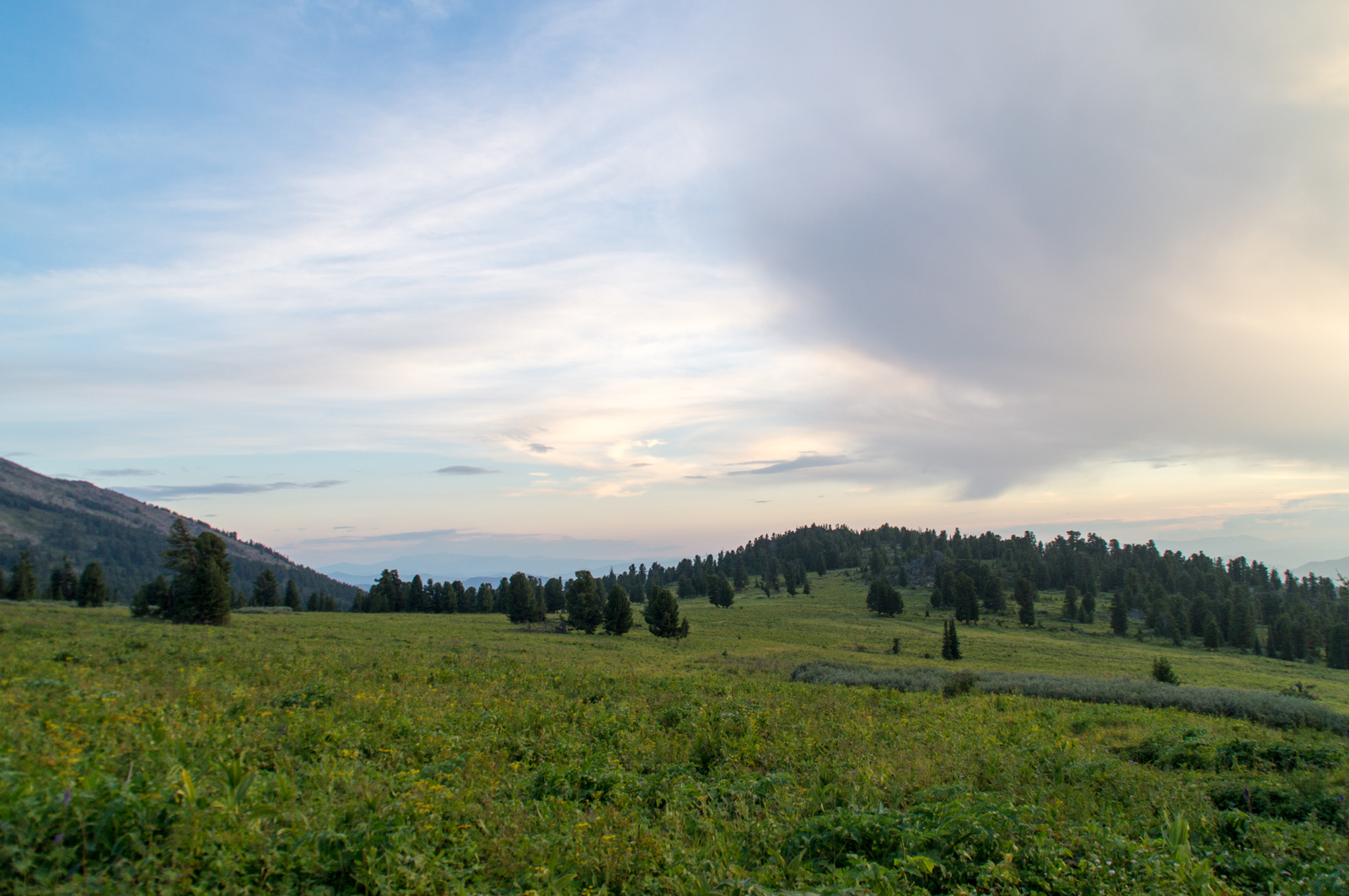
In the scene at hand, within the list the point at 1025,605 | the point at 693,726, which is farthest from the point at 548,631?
the point at 1025,605

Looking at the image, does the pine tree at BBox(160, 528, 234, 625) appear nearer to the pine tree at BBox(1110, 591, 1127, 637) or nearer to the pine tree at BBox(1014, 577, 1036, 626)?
the pine tree at BBox(1014, 577, 1036, 626)

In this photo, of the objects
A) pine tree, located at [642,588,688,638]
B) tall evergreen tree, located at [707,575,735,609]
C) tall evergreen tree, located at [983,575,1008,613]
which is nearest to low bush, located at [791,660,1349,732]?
pine tree, located at [642,588,688,638]

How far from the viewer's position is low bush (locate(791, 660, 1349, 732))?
60.3 feet

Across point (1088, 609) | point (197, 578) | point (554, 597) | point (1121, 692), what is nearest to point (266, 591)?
point (554, 597)

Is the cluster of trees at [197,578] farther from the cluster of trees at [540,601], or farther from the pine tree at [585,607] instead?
the cluster of trees at [540,601]

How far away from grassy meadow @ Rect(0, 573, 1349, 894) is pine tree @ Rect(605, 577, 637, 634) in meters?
54.1

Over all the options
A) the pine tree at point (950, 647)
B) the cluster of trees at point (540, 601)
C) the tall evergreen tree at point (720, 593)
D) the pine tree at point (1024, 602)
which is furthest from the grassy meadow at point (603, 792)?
the tall evergreen tree at point (720, 593)

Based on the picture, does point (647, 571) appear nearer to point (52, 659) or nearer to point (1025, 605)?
point (1025, 605)

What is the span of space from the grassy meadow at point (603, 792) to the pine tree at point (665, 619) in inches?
2054

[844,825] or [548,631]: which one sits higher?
[844,825]

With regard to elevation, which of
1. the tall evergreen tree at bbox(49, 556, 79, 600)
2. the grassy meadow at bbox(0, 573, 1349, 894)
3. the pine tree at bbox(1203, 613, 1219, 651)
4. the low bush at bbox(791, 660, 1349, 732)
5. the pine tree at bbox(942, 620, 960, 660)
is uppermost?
the grassy meadow at bbox(0, 573, 1349, 894)

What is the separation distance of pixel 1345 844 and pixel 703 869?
774 centimetres

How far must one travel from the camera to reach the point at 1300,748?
11.8 m

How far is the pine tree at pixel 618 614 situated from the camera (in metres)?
69.8
